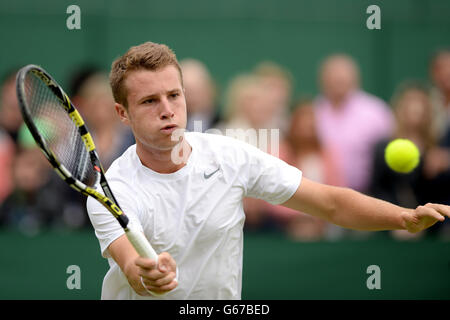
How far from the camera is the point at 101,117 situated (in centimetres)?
627

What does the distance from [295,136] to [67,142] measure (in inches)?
123

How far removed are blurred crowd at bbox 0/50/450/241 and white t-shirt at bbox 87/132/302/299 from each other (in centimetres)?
226

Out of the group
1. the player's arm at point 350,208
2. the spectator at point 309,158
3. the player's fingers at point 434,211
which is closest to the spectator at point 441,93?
the spectator at point 309,158

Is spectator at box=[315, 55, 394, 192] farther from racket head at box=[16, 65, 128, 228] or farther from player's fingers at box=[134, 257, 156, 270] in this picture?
player's fingers at box=[134, 257, 156, 270]

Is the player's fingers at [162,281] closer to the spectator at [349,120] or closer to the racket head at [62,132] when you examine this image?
the racket head at [62,132]

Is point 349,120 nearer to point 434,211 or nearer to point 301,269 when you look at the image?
point 301,269

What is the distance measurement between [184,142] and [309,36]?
4.98 m

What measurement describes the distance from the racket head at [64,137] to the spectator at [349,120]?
324 centimetres

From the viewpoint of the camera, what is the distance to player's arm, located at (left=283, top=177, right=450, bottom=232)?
331 centimetres

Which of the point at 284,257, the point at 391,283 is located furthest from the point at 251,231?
the point at 391,283

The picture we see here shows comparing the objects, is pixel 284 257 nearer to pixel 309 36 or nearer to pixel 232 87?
pixel 232 87

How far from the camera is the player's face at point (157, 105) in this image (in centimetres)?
321

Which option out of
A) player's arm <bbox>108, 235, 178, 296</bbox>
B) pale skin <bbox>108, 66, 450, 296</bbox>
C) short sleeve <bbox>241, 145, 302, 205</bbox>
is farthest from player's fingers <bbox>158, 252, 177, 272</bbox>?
short sleeve <bbox>241, 145, 302, 205</bbox>

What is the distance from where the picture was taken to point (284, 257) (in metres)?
5.18
